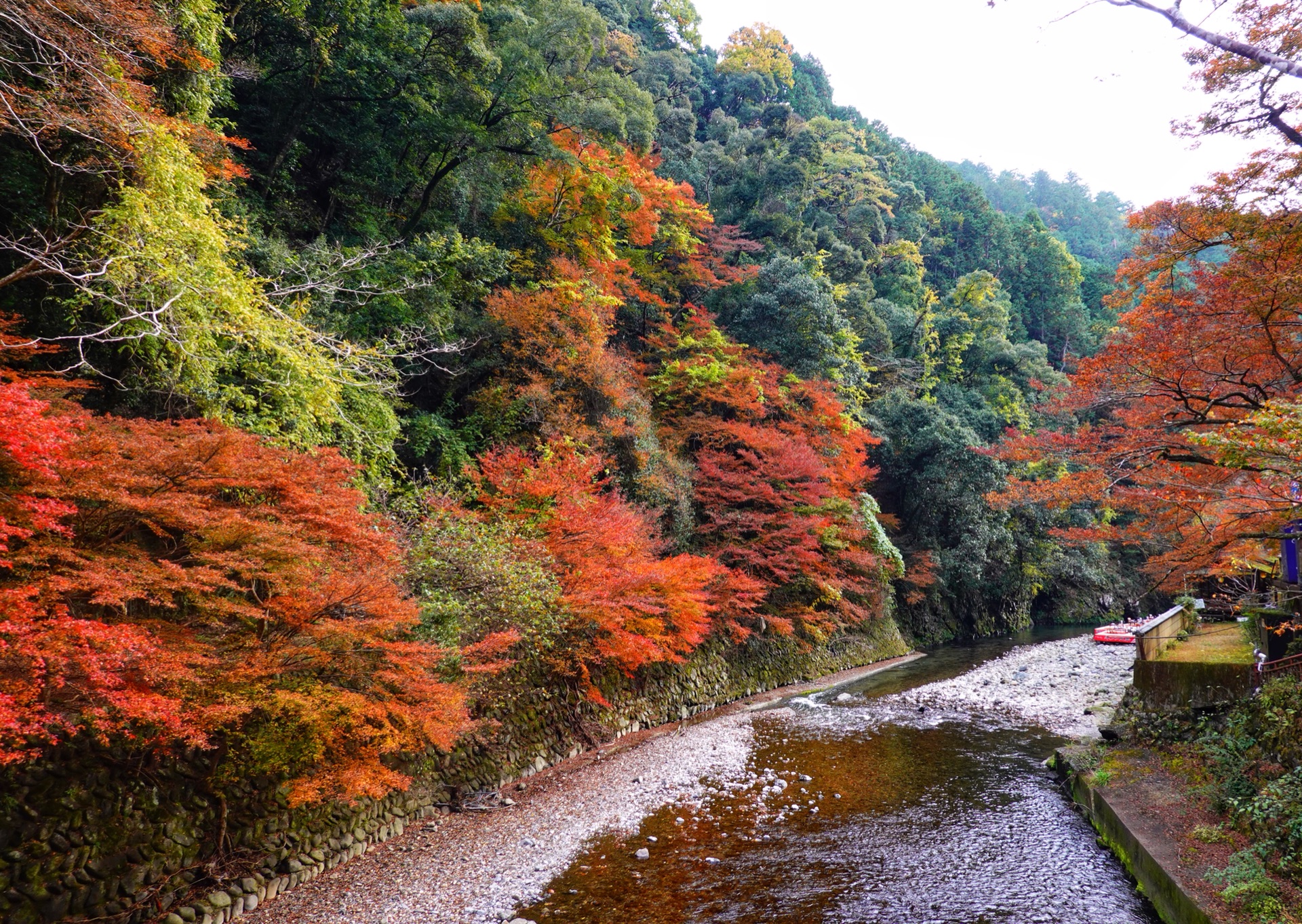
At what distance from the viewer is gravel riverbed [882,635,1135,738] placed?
39.6ft

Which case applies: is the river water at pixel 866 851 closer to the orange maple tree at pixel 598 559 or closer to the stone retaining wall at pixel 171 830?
the stone retaining wall at pixel 171 830

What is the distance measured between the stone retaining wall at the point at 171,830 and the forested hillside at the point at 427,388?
38cm

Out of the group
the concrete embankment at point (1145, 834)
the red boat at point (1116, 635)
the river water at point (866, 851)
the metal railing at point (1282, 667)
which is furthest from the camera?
the red boat at point (1116, 635)

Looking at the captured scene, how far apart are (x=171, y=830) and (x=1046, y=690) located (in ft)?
52.7

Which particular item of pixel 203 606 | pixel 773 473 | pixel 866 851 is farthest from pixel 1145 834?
pixel 773 473

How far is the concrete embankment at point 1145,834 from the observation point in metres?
5.12

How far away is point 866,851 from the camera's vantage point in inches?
267

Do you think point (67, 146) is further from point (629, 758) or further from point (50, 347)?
point (629, 758)

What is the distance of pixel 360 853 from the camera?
6.82 m

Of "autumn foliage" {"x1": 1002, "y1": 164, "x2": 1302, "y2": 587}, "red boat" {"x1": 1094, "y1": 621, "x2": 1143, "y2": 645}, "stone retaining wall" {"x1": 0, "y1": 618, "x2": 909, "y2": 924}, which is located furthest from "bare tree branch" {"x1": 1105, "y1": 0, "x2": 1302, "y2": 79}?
"red boat" {"x1": 1094, "y1": 621, "x2": 1143, "y2": 645}

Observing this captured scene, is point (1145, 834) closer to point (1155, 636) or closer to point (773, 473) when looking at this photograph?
point (1155, 636)

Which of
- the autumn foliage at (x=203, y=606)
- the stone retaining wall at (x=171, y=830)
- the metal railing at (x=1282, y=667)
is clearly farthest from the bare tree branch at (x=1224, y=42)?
the stone retaining wall at (x=171, y=830)

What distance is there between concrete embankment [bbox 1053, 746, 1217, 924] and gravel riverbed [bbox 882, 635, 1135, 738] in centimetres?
356

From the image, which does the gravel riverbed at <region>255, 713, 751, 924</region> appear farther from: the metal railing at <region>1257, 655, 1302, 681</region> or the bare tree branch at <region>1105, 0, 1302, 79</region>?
the bare tree branch at <region>1105, 0, 1302, 79</region>
